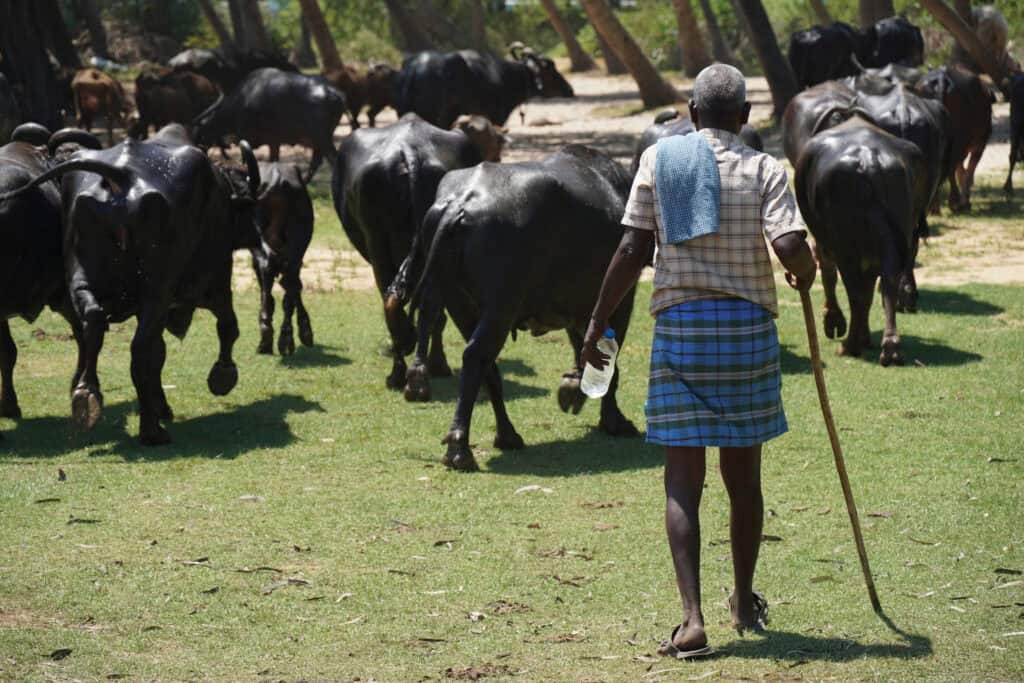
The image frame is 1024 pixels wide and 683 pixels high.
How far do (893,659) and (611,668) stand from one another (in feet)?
3.37

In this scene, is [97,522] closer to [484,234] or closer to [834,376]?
[484,234]

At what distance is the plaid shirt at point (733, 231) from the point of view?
5.69 meters

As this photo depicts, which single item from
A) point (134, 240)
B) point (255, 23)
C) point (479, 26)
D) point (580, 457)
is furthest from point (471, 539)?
point (479, 26)

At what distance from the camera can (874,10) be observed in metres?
26.9

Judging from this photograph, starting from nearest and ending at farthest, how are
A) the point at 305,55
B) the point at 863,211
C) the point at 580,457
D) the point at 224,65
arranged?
the point at 580,457 → the point at 863,211 → the point at 224,65 → the point at 305,55

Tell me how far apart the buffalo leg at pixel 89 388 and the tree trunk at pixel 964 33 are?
1317 cm

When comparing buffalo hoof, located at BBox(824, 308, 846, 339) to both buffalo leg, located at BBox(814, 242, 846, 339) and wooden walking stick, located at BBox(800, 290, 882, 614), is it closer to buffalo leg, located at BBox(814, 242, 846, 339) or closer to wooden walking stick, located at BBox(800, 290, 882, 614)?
buffalo leg, located at BBox(814, 242, 846, 339)

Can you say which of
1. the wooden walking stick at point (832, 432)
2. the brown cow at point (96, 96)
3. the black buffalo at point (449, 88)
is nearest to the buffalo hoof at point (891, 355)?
the wooden walking stick at point (832, 432)

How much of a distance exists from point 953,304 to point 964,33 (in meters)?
7.24

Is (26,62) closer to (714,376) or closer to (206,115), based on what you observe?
(206,115)

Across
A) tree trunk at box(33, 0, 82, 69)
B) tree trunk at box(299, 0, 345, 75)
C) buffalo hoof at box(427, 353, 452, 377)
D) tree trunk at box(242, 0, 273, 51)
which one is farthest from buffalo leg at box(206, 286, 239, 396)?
tree trunk at box(242, 0, 273, 51)

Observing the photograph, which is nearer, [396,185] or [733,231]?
[733,231]

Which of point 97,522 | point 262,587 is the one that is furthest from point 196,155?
point 262,587

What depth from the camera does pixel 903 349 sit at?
12.5m
